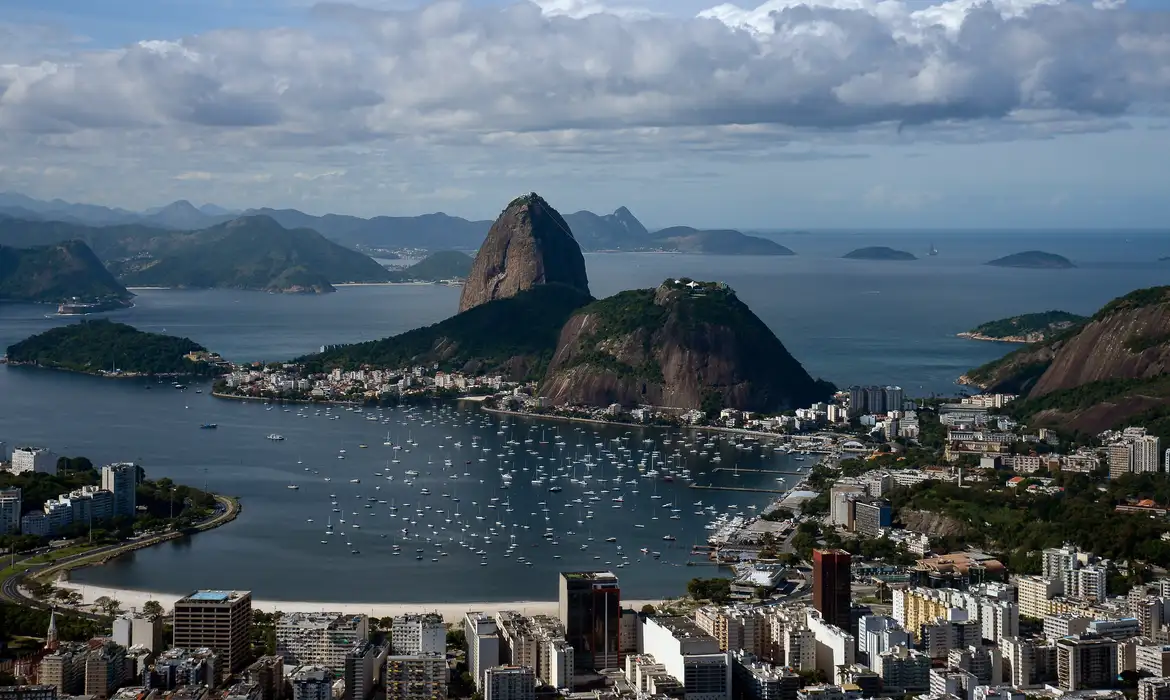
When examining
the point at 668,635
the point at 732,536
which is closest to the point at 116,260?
the point at 732,536

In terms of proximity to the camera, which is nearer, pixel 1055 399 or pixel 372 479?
pixel 372 479

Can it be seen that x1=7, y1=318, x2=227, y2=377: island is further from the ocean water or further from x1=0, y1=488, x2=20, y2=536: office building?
x1=0, y1=488, x2=20, y2=536: office building

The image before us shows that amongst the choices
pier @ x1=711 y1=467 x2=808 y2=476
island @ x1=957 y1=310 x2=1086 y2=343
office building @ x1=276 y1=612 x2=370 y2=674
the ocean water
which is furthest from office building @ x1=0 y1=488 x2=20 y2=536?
island @ x1=957 y1=310 x2=1086 y2=343

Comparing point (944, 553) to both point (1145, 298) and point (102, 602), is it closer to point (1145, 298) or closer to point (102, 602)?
point (102, 602)

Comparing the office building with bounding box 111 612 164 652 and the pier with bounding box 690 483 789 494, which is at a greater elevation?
the pier with bounding box 690 483 789 494

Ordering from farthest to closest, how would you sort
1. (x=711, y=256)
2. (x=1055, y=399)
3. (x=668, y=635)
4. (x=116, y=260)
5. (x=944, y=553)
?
(x=711, y=256) < (x=116, y=260) < (x=1055, y=399) < (x=944, y=553) < (x=668, y=635)

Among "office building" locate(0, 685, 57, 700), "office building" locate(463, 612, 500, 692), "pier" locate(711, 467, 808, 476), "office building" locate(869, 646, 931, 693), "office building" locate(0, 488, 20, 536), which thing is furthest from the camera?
"pier" locate(711, 467, 808, 476)

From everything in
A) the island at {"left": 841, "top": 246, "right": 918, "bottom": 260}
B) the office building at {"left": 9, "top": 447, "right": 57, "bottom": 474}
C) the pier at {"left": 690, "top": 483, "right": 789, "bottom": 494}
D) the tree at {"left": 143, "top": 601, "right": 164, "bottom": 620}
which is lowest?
the tree at {"left": 143, "top": 601, "right": 164, "bottom": 620}
